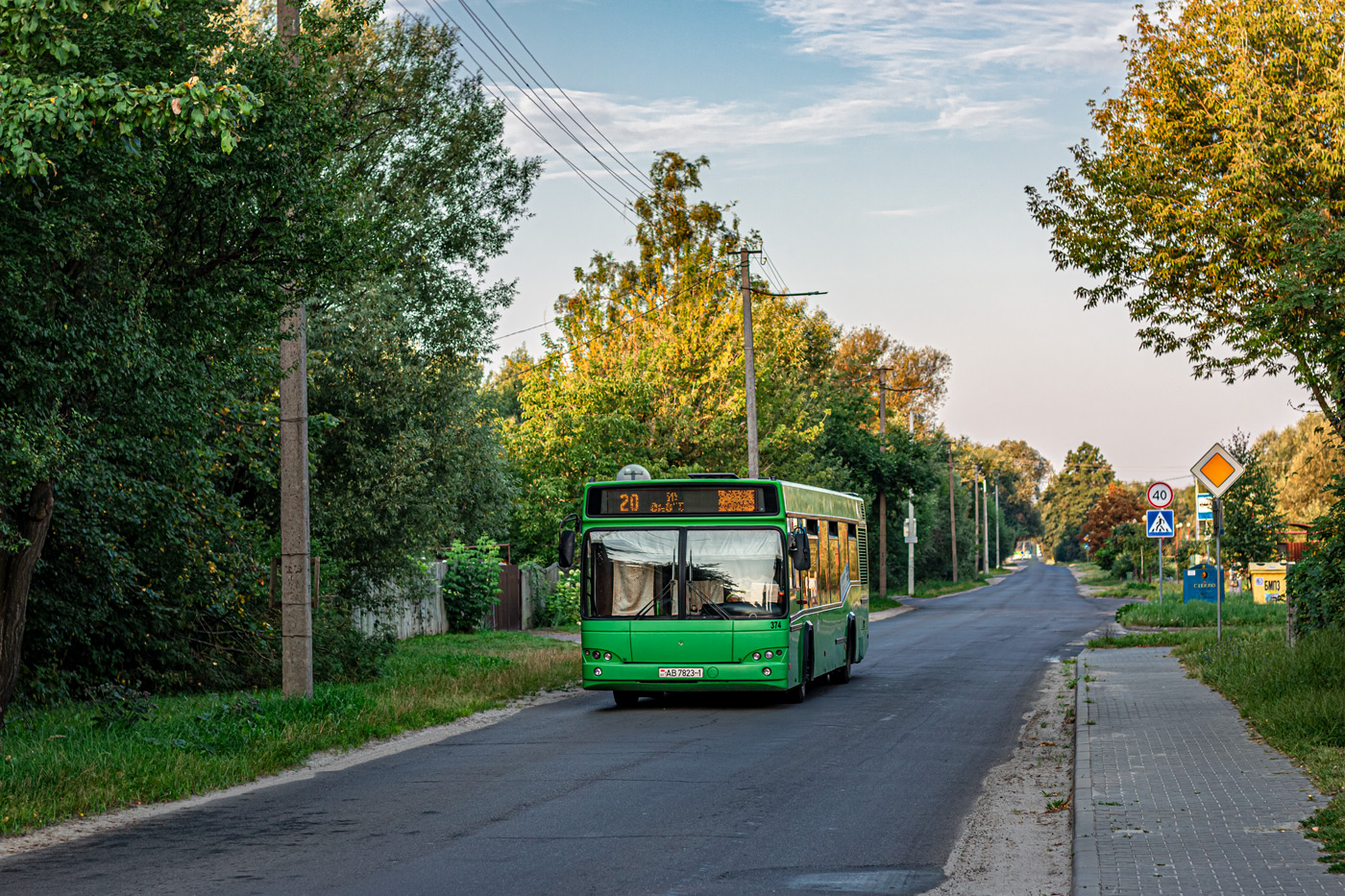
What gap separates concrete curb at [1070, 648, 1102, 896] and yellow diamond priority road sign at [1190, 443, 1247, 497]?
733 cm

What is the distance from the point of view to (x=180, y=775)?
11031 millimetres

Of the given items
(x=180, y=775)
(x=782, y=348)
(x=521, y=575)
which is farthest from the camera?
(x=782, y=348)

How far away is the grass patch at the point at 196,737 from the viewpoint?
33.7 ft

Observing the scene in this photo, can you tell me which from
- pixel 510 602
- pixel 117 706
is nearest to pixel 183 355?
pixel 117 706

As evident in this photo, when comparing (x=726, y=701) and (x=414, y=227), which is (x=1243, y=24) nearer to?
(x=726, y=701)

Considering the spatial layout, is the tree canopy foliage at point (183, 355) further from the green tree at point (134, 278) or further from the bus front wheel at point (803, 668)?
the bus front wheel at point (803, 668)

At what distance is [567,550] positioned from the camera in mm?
16031

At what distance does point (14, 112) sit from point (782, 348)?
142ft

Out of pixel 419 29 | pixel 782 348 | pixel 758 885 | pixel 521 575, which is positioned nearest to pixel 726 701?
pixel 758 885

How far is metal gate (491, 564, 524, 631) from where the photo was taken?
35844 mm

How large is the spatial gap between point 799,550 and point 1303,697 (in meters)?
5.75

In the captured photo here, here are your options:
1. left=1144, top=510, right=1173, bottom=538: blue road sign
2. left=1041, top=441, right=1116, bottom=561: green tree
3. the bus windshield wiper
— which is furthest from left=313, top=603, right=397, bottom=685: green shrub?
left=1041, top=441, right=1116, bottom=561: green tree

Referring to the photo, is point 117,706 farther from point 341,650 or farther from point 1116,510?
point 1116,510

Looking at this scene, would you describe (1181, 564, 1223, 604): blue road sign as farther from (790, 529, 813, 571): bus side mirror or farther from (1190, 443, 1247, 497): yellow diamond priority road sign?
(790, 529, 813, 571): bus side mirror
